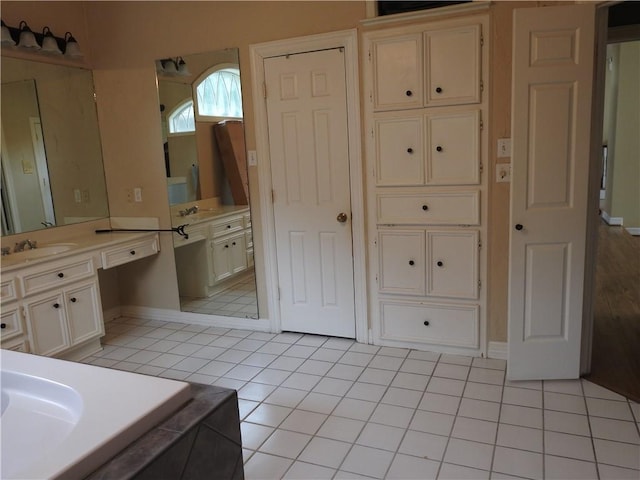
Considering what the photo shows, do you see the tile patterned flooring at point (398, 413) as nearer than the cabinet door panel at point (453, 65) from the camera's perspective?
Yes

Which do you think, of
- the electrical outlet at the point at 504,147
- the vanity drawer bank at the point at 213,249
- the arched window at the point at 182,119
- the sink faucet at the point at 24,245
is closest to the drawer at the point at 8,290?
the sink faucet at the point at 24,245

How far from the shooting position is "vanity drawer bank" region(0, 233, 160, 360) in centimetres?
293

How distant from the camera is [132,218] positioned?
13.4 ft

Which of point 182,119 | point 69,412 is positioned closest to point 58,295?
point 182,119

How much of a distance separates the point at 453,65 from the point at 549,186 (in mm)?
922

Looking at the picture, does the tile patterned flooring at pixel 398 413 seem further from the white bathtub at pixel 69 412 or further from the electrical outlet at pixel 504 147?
the electrical outlet at pixel 504 147

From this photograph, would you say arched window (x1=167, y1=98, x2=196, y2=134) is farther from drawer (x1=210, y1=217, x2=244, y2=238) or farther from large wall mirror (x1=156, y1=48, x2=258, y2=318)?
drawer (x1=210, y1=217, x2=244, y2=238)

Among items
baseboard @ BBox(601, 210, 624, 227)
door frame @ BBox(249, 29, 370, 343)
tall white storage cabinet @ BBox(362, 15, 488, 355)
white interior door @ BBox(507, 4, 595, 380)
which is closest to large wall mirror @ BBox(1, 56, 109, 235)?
door frame @ BBox(249, 29, 370, 343)

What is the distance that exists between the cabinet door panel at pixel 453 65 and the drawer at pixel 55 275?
8.35 feet

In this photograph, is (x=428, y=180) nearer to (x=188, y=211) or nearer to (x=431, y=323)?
(x=431, y=323)

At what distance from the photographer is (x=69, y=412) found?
1649 mm

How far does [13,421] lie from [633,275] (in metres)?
5.05

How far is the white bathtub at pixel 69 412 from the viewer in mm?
1300

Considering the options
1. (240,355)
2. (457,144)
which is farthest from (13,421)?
(457,144)
